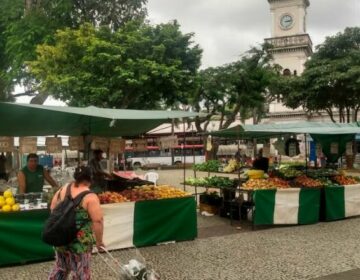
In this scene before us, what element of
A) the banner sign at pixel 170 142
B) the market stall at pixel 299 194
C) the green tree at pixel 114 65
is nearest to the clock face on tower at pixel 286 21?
the green tree at pixel 114 65

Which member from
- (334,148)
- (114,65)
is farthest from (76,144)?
(114,65)

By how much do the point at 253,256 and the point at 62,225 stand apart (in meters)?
4.25

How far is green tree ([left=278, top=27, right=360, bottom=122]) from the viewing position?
1180 inches

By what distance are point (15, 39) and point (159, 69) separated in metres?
6.74

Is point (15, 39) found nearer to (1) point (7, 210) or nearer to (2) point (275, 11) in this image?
(1) point (7, 210)

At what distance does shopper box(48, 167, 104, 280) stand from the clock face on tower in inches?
2518

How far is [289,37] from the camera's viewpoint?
205ft

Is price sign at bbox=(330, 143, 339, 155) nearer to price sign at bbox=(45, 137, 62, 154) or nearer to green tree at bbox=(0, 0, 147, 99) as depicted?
price sign at bbox=(45, 137, 62, 154)

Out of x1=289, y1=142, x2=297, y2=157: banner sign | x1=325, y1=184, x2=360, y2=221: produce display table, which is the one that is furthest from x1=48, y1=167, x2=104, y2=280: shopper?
x1=289, y1=142, x2=297, y2=157: banner sign

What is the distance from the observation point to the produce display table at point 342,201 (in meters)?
10.8

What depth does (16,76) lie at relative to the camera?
23391mm

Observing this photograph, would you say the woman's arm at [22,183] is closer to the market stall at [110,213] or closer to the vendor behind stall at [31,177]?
the vendor behind stall at [31,177]

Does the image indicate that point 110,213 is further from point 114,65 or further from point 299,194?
point 114,65

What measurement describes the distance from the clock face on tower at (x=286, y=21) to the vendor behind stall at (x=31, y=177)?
60.9 meters
